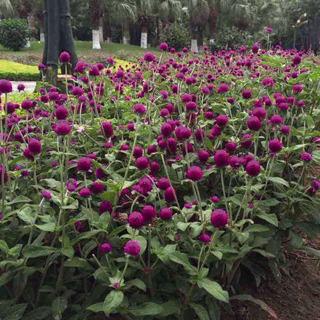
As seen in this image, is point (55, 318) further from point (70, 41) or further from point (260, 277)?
point (70, 41)

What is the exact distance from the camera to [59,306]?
1632 millimetres

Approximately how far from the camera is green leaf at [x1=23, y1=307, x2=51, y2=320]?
1.65m

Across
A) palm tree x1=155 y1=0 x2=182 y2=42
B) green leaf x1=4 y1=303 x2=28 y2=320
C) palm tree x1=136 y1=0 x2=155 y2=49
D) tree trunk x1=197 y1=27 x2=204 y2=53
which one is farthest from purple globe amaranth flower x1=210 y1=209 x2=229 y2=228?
tree trunk x1=197 y1=27 x2=204 y2=53

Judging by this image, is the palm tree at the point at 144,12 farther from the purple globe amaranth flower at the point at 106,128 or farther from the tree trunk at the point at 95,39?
the purple globe amaranth flower at the point at 106,128

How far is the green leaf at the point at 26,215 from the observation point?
1630 millimetres

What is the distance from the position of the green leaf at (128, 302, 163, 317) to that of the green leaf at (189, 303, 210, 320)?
0.15 metres

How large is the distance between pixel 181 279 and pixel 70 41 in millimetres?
5808

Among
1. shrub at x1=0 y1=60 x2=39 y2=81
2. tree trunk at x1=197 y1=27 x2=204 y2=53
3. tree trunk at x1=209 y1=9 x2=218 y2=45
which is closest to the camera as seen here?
shrub at x1=0 y1=60 x2=39 y2=81

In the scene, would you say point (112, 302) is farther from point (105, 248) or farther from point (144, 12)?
point (144, 12)

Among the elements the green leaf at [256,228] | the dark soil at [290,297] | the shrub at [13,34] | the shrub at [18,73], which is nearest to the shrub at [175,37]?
the shrub at [13,34]

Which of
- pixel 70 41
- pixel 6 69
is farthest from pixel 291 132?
pixel 6 69

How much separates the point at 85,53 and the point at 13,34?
5370mm

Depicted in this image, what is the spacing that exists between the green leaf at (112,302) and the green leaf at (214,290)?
30cm

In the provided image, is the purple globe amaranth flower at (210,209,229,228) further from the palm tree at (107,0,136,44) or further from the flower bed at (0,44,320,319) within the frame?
the palm tree at (107,0,136,44)
